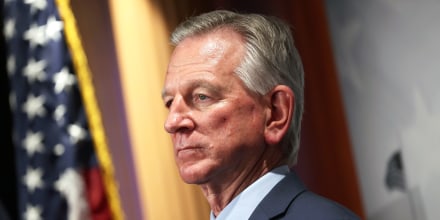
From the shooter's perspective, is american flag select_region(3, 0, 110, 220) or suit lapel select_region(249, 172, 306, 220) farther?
american flag select_region(3, 0, 110, 220)

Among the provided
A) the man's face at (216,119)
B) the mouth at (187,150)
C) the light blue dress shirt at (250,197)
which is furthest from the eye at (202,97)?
the light blue dress shirt at (250,197)

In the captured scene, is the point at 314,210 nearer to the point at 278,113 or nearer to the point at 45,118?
the point at 278,113

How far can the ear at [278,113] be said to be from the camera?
5.65 feet

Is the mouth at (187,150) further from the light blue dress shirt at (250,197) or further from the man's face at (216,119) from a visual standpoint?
the light blue dress shirt at (250,197)

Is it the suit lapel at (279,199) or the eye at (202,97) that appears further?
the eye at (202,97)

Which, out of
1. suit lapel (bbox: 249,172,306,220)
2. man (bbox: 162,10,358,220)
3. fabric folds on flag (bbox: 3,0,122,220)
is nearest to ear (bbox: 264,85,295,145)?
man (bbox: 162,10,358,220)

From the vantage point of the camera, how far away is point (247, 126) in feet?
5.59

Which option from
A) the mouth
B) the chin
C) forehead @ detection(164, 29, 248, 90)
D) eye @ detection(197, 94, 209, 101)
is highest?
forehead @ detection(164, 29, 248, 90)

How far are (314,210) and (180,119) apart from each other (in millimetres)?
392

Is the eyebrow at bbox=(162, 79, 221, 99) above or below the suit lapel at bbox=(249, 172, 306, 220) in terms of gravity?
above

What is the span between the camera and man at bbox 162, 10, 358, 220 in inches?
66.4

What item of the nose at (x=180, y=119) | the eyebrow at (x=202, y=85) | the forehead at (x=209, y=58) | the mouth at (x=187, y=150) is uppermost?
the forehead at (x=209, y=58)

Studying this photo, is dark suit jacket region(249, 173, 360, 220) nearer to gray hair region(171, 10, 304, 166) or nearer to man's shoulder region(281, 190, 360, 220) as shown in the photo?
man's shoulder region(281, 190, 360, 220)

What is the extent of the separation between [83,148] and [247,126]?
421mm
